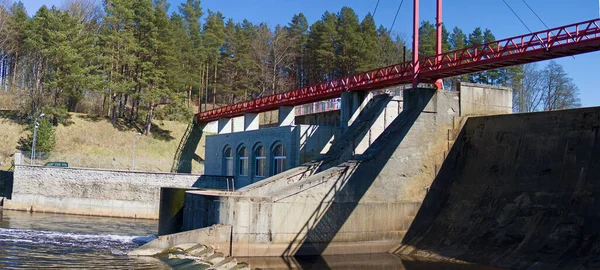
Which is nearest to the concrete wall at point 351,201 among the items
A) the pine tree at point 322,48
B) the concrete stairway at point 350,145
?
the concrete stairway at point 350,145

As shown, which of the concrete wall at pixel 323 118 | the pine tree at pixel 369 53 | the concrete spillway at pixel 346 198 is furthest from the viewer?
the pine tree at pixel 369 53

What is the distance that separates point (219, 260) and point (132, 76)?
4571cm

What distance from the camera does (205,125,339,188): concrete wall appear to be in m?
33.4

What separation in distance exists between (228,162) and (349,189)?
18764 millimetres

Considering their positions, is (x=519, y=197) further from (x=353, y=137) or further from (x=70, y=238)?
(x=70, y=238)

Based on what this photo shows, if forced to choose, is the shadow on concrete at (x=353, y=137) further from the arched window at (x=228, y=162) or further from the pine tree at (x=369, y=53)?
the pine tree at (x=369, y=53)

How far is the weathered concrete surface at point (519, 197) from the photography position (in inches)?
822

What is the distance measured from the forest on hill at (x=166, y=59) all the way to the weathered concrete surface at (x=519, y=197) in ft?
87.5

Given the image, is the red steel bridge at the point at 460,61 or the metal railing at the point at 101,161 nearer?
the red steel bridge at the point at 460,61

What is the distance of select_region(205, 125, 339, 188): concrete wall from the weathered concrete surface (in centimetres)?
853

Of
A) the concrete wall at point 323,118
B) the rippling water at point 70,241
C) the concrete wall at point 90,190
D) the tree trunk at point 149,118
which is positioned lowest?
the rippling water at point 70,241

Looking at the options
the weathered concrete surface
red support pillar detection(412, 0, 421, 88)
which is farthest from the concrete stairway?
the weathered concrete surface

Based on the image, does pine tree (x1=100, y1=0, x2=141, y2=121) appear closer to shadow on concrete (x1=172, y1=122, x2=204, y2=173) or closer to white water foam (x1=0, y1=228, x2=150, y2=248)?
shadow on concrete (x1=172, y1=122, x2=204, y2=173)

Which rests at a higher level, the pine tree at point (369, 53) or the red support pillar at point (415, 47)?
the pine tree at point (369, 53)
